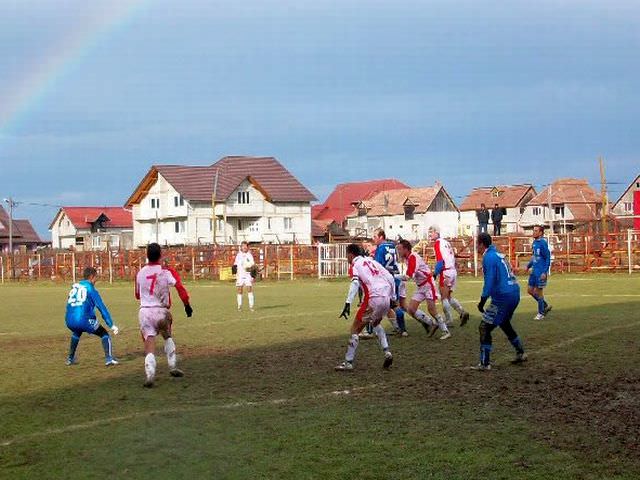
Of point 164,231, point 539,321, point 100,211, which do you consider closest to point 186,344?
point 539,321

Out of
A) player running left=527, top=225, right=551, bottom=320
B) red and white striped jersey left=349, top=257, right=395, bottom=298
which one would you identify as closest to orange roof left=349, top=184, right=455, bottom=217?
player running left=527, top=225, right=551, bottom=320

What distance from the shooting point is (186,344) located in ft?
60.3

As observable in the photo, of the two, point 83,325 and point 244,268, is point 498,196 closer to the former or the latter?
point 244,268

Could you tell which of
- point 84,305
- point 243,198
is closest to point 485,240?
point 84,305

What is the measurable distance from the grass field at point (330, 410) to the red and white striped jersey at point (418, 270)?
1136mm

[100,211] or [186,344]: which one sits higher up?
[100,211]

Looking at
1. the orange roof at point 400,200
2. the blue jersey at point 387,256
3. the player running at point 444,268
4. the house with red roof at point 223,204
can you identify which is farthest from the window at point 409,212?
the blue jersey at point 387,256

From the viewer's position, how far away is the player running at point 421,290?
17.5m

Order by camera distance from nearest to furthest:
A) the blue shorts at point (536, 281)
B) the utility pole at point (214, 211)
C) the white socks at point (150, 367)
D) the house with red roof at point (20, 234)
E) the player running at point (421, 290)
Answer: the white socks at point (150, 367) → the player running at point (421, 290) → the blue shorts at point (536, 281) → the utility pole at point (214, 211) → the house with red roof at point (20, 234)

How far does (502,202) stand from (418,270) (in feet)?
318

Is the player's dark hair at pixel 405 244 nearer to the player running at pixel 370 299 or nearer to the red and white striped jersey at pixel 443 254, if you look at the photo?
the red and white striped jersey at pixel 443 254

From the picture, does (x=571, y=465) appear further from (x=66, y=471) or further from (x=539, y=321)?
(x=539, y=321)

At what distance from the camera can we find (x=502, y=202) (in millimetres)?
112312

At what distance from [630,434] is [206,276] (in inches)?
2042
